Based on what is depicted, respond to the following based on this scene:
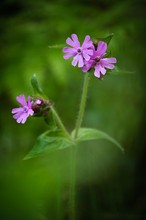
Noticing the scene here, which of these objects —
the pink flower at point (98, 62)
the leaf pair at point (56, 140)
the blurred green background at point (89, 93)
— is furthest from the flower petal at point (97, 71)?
the blurred green background at point (89, 93)

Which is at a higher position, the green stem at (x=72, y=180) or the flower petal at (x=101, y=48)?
the flower petal at (x=101, y=48)

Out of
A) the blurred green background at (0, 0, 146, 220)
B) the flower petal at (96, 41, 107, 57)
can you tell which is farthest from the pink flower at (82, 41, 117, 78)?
the blurred green background at (0, 0, 146, 220)

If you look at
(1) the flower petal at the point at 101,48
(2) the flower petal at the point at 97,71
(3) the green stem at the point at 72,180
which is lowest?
(3) the green stem at the point at 72,180

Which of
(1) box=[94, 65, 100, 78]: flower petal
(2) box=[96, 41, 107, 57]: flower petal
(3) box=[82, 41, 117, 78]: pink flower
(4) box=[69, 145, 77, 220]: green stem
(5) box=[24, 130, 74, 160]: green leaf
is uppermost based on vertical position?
(2) box=[96, 41, 107, 57]: flower petal

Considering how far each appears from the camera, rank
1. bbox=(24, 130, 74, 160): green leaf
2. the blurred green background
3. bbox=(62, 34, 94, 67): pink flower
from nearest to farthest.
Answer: bbox=(62, 34, 94, 67): pink flower → bbox=(24, 130, 74, 160): green leaf → the blurred green background

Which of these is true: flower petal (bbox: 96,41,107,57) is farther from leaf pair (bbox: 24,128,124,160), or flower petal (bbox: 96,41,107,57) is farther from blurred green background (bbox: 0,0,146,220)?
blurred green background (bbox: 0,0,146,220)

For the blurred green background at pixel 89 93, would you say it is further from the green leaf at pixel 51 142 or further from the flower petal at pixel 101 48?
the flower petal at pixel 101 48

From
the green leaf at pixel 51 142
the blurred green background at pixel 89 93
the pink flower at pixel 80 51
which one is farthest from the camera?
the blurred green background at pixel 89 93
